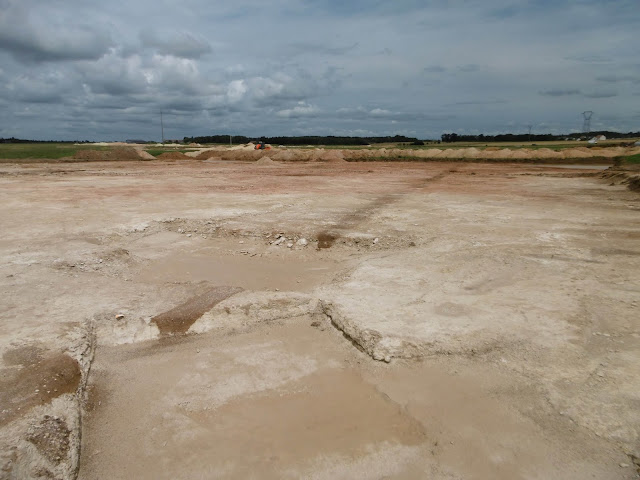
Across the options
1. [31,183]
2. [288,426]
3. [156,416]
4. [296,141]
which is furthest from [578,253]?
[296,141]

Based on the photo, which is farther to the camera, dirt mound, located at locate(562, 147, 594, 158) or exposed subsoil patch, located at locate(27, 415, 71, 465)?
dirt mound, located at locate(562, 147, 594, 158)

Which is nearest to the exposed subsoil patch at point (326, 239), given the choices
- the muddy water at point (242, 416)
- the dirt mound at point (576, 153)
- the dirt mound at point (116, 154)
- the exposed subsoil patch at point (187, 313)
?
the exposed subsoil patch at point (187, 313)

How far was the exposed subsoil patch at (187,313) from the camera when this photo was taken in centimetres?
533

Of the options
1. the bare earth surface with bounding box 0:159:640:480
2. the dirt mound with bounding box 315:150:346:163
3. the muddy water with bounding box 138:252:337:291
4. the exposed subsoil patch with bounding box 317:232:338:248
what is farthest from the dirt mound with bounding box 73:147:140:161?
the muddy water with bounding box 138:252:337:291

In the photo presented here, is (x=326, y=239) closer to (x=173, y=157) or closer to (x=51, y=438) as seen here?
(x=51, y=438)

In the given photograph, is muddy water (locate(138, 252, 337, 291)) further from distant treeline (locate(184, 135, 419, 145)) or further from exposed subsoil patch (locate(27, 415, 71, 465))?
distant treeline (locate(184, 135, 419, 145))

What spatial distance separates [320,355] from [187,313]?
2.01m

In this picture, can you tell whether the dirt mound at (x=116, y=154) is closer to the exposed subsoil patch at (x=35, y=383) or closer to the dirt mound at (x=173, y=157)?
the dirt mound at (x=173, y=157)

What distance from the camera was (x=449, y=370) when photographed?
4.35m

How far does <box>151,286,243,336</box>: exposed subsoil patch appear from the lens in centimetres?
533

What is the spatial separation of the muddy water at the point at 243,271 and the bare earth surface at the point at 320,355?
0.18 feet

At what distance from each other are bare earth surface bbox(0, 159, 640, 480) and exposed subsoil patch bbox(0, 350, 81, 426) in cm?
2

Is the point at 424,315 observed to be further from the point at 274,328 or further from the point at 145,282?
the point at 145,282

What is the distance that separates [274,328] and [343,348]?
1.01 m
